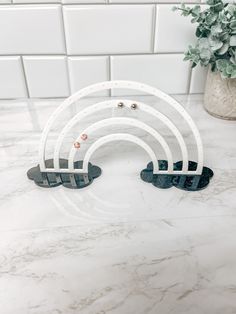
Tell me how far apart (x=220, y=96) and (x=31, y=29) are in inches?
20.6

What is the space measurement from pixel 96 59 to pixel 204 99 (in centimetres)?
32

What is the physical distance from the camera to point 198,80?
0.96 metres

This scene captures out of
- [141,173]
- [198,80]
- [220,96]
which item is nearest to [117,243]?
[141,173]

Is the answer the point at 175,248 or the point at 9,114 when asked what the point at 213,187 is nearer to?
the point at 175,248

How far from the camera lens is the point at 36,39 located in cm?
86

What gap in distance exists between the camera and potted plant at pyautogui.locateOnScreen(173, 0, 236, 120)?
0.74m

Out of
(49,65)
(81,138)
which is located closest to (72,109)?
(49,65)

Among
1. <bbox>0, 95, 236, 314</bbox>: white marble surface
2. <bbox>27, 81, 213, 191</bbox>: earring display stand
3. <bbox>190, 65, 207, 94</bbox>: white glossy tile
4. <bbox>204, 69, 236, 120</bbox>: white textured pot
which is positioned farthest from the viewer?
<bbox>190, 65, 207, 94</bbox>: white glossy tile

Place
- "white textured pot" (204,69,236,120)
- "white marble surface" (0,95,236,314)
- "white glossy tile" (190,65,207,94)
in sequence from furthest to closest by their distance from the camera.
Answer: "white glossy tile" (190,65,207,94) → "white textured pot" (204,69,236,120) → "white marble surface" (0,95,236,314)

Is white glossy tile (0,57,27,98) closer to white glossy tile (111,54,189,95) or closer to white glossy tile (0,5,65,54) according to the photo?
white glossy tile (0,5,65,54)

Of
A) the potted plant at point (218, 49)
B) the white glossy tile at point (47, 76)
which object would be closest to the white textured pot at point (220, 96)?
the potted plant at point (218, 49)

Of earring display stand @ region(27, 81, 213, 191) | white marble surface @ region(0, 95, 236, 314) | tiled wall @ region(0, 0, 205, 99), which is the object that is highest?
tiled wall @ region(0, 0, 205, 99)

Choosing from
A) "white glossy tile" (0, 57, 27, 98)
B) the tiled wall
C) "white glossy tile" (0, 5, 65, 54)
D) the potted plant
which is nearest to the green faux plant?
the potted plant

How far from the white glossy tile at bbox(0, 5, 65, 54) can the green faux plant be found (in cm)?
31
